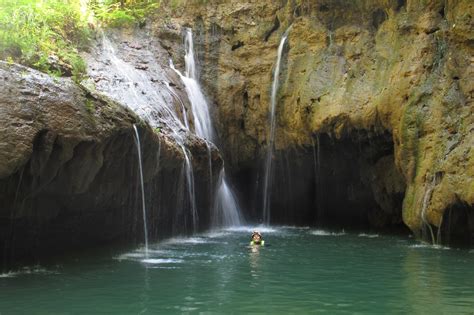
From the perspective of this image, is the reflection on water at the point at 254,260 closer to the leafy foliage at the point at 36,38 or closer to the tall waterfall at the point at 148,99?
the tall waterfall at the point at 148,99

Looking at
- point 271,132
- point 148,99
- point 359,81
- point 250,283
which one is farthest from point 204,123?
point 250,283

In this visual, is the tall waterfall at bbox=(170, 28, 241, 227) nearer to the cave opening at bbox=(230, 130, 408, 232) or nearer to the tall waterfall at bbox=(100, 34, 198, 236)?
the tall waterfall at bbox=(100, 34, 198, 236)

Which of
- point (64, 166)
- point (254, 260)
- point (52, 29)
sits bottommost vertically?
point (254, 260)

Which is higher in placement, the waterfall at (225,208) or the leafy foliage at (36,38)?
the leafy foliage at (36,38)

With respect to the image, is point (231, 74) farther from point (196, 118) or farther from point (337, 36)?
point (337, 36)

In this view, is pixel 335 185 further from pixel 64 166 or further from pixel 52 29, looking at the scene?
pixel 64 166

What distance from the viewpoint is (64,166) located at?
11.2 m

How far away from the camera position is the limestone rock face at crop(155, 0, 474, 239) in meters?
16.5

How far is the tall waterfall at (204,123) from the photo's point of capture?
73.1 feet

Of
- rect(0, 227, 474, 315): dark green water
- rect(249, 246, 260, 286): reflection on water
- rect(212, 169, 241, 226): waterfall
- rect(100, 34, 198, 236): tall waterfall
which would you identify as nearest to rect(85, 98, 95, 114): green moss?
rect(0, 227, 474, 315): dark green water

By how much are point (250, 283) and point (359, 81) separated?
12520mm

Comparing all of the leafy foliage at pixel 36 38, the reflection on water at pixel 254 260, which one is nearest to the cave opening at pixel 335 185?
the reflection on water at pixel 254 260

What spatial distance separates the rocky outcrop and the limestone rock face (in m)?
7.76

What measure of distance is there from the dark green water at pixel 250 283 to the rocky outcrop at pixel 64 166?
806 millimetres
